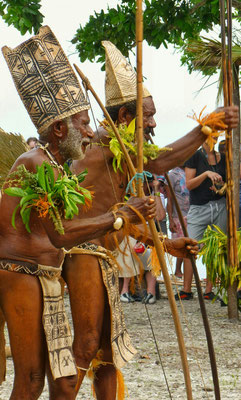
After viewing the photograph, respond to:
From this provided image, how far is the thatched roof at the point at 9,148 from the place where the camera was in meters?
4.43

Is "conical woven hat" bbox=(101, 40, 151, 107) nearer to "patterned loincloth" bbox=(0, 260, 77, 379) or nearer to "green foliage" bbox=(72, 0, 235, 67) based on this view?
"patterned loincloth" bbox=(0, 260, 77, 379)

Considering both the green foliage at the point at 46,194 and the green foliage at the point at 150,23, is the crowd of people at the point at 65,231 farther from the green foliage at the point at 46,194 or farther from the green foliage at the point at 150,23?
the green foliage at the point at 150,23

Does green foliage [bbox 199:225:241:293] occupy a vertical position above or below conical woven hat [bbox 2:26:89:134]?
below

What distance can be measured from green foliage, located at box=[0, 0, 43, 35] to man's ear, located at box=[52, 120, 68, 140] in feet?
18.1

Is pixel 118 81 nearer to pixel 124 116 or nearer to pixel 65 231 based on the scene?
pixel 124 116

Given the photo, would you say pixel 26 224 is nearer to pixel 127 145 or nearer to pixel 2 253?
pixel 2 253

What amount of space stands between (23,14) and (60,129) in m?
5.66

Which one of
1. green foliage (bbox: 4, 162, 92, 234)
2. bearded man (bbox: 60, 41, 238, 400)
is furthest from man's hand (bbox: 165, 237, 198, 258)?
green foliage (bbox: 4, 162, 92, 234)

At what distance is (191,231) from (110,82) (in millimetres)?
4212

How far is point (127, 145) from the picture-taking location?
4188 millimetres

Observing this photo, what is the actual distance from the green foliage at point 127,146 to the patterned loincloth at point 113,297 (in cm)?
50

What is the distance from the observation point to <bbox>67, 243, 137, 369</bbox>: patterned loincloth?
4199 millimetres

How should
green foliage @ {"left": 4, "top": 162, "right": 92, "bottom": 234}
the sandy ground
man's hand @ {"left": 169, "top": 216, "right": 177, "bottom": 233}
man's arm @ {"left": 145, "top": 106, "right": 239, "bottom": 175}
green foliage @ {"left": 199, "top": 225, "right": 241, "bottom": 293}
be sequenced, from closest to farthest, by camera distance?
green foliage @ {"left": 4, "top": 162, "right": 92, "bottom": 234}, man's arm @ {"left": 145, "top": 106, "right": 239, "bottom": 175}, the sandy ground, green foliage @ {"left": 199, "top": 225, "right": 241, "bottom": 293}, man's hand @ {"left": 169, "top": 216, "right": 177, "bottom": 233}

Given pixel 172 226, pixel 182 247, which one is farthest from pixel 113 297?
pixel 172 226
